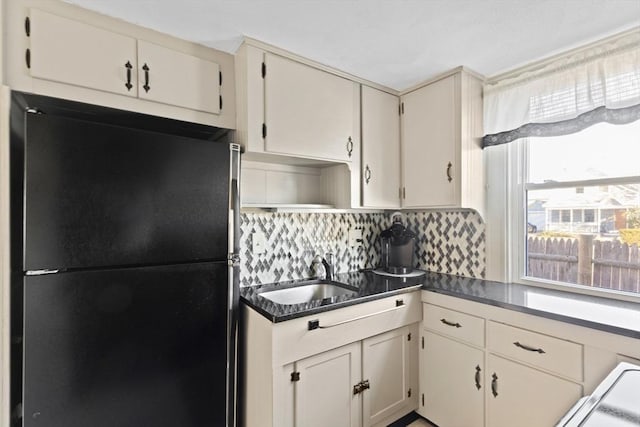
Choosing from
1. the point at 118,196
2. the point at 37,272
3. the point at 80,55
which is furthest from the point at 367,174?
the point at 37,272

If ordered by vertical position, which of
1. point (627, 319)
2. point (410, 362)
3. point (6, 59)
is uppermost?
point (6, 59)

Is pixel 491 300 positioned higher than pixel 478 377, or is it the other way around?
pixel 491 300

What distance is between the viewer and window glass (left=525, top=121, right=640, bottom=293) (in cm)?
161

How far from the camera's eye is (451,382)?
5.86ft

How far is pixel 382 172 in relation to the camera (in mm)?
2182

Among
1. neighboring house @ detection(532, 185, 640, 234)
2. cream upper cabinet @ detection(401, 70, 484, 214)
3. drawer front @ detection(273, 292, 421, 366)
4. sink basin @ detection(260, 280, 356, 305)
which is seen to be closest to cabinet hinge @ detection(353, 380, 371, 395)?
drawer front @ detection(273, 292, 421, 366)

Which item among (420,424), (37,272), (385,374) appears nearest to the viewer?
(37,272)

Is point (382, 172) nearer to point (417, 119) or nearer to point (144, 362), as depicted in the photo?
point (417, 119)

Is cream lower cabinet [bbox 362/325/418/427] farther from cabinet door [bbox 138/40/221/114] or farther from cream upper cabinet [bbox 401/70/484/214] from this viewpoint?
cabinet door [bbox 138/40/221/114]

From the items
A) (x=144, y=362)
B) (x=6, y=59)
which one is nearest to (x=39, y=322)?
(x=144, y=362)

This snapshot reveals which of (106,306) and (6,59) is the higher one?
(6,59)

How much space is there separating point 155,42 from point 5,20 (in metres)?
0.50

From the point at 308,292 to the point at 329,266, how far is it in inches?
8.8

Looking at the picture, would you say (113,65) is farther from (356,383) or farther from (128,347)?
(356,383)
